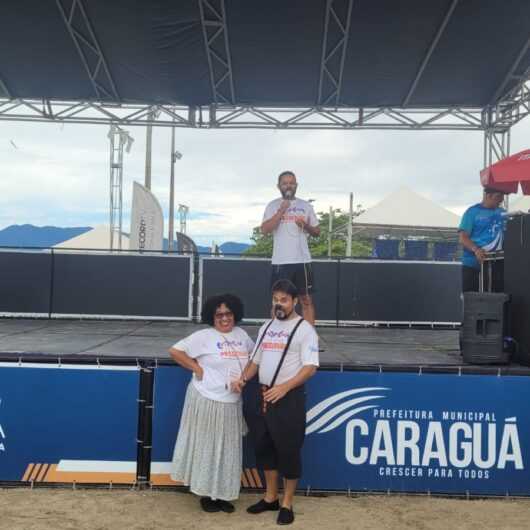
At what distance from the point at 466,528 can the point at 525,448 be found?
2.51 ft

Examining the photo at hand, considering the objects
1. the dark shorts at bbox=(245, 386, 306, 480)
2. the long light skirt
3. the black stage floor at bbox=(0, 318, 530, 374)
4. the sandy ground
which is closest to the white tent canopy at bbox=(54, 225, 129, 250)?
the black stage floor at bbox=(0, 318, 530, 374)

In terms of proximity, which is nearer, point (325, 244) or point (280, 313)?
point (280, 313)

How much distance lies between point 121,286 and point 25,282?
1417 mm

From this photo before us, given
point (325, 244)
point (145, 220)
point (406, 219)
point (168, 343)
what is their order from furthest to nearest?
point (325, 244)
point (406, 219)
point (145, 220)
point (168, 343)

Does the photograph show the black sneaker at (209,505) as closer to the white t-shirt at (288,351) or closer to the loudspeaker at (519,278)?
the white t-shirt at (288,351)

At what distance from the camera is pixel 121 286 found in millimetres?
8539

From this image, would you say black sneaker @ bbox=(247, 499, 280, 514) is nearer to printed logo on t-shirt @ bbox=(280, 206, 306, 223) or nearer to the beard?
the beard

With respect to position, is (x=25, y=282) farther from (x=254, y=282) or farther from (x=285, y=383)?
(x=285, y=383)

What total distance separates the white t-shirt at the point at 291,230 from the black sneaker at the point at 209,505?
2.34 meters

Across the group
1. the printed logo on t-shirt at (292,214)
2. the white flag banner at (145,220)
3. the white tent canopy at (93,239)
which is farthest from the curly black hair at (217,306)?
the white tent canopy at (93,239)

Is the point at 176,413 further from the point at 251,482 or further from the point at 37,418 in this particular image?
the point at 37,418

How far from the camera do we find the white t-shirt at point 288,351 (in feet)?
10.5

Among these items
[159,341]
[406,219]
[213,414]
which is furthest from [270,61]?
[406,219]

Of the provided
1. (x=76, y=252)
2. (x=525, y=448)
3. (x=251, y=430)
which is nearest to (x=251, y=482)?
(x=251, y=430)
